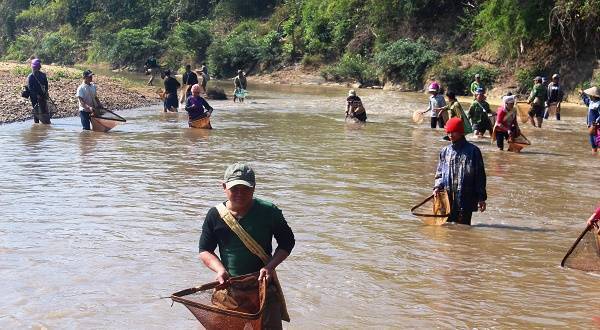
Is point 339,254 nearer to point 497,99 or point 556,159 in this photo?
point 556,159

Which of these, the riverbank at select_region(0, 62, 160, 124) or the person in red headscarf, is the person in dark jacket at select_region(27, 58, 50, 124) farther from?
the person in red headscarf

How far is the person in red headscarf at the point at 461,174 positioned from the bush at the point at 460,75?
93.6 ft

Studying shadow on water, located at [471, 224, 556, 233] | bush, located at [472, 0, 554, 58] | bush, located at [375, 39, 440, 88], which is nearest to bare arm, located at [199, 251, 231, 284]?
shadow on water, located at [471, 224, 556, 233]

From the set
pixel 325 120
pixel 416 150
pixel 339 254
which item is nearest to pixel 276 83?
pixel 325 120

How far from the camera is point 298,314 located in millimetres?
7141

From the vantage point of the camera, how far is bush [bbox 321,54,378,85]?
4528 centimetres

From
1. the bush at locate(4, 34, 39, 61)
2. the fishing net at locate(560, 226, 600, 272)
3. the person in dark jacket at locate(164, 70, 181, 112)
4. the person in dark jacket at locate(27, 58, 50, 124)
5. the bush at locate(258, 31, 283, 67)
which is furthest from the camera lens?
the bush at locate(4, 34, 39, 61)

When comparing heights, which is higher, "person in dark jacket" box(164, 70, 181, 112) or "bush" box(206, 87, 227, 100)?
"person in dark jacket" box(164, 70, 181, 112)

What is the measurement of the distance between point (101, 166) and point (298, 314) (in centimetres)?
855

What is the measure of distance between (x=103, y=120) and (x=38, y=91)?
6.19ft

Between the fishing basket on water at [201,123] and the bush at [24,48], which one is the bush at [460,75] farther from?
the bush at [24,48]

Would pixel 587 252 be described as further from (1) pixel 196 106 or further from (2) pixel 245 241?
(1) pixel 196 106

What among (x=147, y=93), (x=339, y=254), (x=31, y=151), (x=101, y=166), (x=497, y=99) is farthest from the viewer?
(x=497, y=99)

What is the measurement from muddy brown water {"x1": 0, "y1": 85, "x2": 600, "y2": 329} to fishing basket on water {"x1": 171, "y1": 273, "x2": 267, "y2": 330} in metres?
1.60
